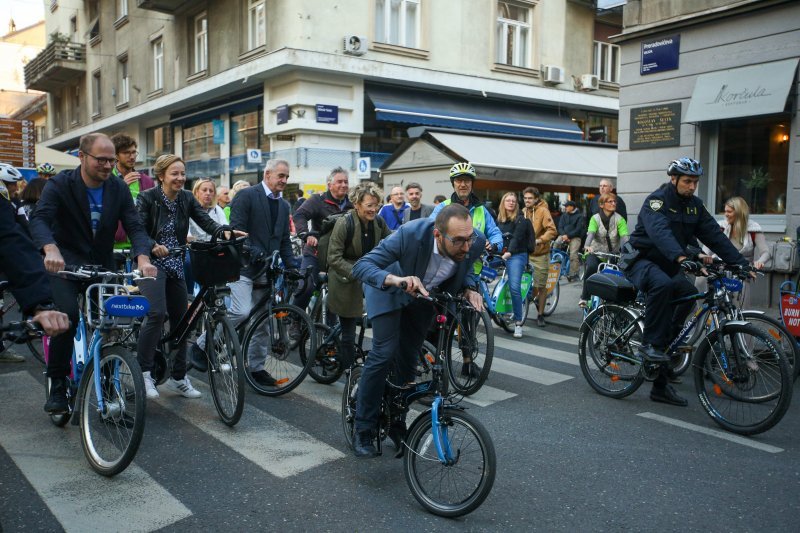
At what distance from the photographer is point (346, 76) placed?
825 inches

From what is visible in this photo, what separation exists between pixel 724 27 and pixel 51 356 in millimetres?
9628

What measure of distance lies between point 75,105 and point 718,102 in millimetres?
36442

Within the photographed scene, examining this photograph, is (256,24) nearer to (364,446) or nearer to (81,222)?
(81,222)

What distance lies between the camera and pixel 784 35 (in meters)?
9.47

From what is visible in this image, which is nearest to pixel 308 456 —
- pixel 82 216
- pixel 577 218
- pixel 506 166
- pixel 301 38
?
pixel 82 216

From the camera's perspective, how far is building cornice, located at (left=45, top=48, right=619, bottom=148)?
2000cm

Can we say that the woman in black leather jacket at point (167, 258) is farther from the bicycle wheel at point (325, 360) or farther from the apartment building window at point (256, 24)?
the apartment building window at point (256, 24)

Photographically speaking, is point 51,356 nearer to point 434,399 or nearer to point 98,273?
point 98,273

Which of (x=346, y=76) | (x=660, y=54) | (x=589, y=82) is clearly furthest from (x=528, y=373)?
(x=589, y=82)

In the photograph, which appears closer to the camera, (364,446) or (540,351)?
(364,446)

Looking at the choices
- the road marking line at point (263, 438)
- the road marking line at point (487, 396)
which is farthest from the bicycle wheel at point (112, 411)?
the road marking line at point (487, 396)

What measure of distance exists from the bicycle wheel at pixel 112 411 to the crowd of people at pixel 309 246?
19.5 inches

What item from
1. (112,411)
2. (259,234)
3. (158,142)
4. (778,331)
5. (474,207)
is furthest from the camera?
(158,142)

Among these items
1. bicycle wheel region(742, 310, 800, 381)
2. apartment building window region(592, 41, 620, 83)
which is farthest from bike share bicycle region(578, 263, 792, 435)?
apartment building window region(592, 41, 620, 83)
